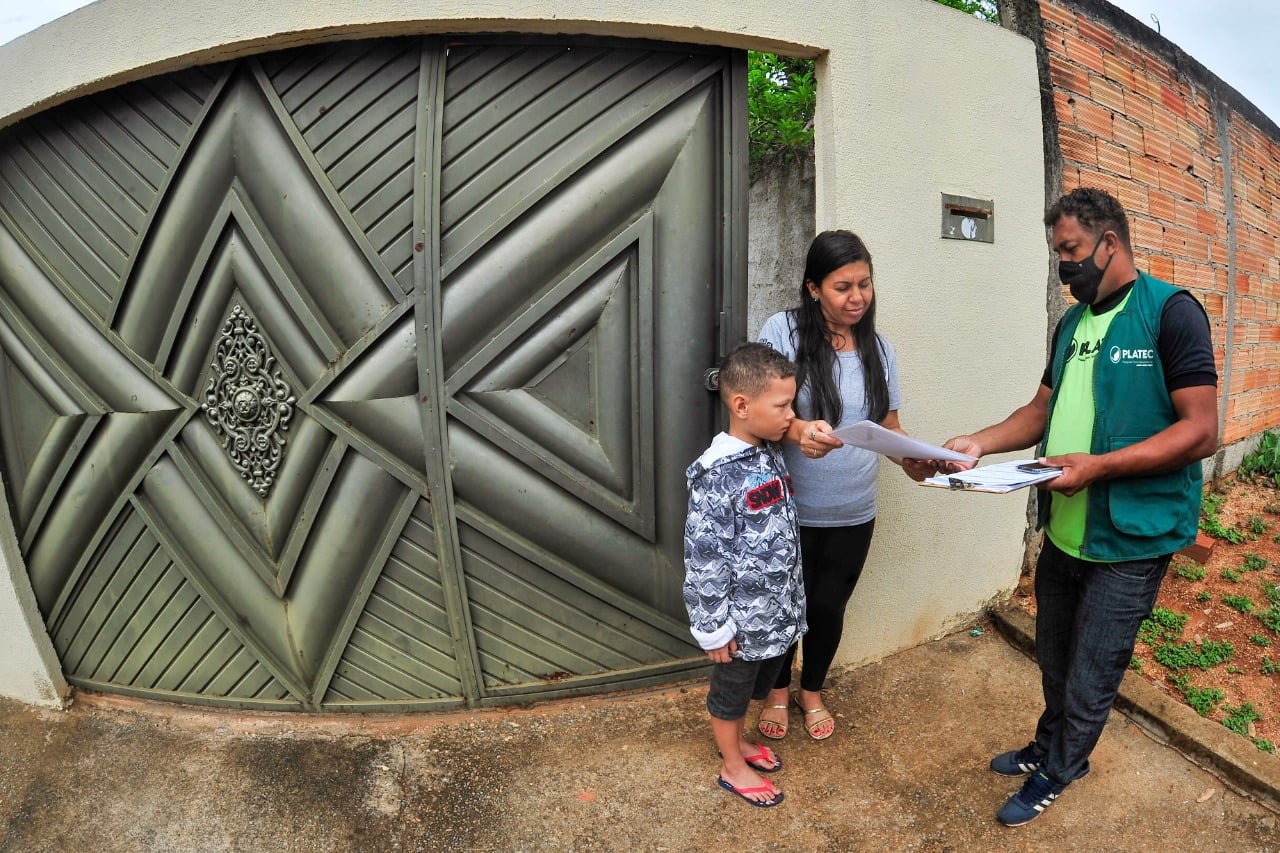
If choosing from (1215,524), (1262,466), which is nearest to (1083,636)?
(1215,524)

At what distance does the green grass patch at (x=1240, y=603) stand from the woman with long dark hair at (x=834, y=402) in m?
2.18

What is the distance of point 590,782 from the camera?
2314mm

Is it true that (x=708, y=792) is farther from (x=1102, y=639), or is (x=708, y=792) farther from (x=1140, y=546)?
(x=1140, y=546)

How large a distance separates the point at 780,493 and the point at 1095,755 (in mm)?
1508

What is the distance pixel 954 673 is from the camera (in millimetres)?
2787

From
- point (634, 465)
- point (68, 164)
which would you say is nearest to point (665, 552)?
point (634, 465)

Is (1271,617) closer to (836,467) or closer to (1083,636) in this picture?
(1083,636)

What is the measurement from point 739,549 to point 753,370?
1.68 feet

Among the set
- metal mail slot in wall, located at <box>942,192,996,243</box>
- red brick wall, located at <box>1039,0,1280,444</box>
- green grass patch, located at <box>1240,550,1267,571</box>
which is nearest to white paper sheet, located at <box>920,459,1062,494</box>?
metal mail slot in wall, located at <box>942,192,996,243</box>

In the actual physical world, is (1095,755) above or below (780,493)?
below

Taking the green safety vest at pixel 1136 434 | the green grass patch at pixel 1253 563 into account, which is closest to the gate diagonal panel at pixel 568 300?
the green safety vest at pixel 1136 434

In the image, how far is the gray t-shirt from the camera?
2.15 metres

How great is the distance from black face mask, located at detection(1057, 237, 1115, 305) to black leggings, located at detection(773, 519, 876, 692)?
0.91 metres

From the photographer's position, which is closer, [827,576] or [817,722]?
[827,576]
